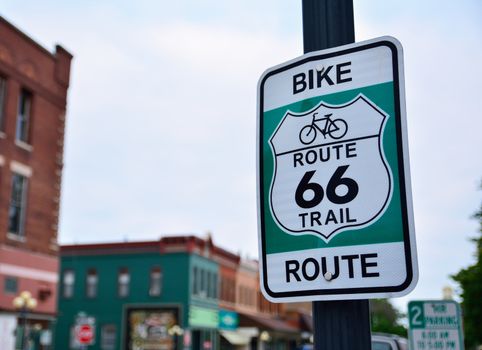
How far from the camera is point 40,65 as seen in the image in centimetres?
2719

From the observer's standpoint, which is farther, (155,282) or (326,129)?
(155,282)

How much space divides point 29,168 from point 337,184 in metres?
25.5

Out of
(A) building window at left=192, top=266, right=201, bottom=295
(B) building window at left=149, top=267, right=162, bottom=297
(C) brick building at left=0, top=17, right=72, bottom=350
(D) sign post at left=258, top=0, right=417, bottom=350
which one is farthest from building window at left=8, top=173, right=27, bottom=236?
(D) sign post at left=258, top=0, right=417, bottom=350

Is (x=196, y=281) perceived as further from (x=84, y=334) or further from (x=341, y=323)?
(x=341, y=323)

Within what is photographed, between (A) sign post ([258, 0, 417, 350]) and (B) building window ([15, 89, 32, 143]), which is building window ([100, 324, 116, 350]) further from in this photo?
(A) sign post ([258, 0, 417, 350])

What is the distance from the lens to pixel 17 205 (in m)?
25.5

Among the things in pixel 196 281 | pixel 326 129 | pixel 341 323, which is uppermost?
pixel 196 281

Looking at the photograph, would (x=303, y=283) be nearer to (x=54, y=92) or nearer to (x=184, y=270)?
(x=54, y=92)

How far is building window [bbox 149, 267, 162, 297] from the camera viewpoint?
4303 centimetres

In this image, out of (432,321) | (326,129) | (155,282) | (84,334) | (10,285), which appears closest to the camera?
(326,129)

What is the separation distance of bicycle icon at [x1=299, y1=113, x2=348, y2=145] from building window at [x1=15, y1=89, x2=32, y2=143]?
25.3 m

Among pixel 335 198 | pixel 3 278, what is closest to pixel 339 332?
pixel 335 198

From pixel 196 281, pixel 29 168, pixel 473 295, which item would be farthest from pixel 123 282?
pixel 473 295

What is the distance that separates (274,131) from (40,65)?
1044 inches
